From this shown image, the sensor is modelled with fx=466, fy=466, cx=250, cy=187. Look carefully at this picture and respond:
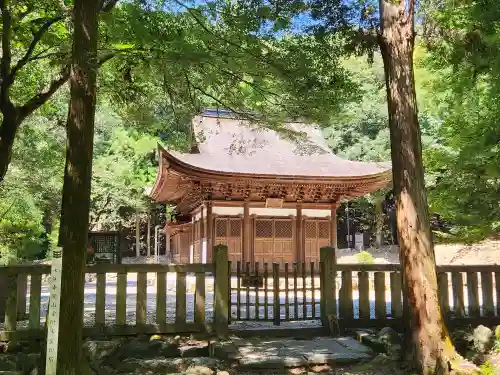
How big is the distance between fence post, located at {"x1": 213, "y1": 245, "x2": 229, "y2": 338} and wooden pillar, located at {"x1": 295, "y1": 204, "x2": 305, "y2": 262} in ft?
34.5

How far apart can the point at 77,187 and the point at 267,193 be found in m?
12.7

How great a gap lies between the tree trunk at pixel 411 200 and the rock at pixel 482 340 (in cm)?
130

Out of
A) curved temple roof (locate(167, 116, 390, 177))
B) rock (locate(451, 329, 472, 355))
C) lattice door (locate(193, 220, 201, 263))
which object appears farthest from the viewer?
lattice door (locate(193, 220, 201, 263))

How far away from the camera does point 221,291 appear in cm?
602

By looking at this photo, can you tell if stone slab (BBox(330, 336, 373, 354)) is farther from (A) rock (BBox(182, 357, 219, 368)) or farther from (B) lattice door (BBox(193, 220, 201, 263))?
(B) lattice door (BBox(193, 220, 201, 263))

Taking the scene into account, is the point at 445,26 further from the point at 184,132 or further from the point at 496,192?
the point at 184,132

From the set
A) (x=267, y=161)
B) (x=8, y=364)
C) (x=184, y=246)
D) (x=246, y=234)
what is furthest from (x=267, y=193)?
(x=8, y=364)

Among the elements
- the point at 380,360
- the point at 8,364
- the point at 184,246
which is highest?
the point at 184,246

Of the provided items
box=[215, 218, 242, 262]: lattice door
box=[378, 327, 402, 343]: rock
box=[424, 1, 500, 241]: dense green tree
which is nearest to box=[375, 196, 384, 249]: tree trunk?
box=[215, 218, 242, 262]: lattice door

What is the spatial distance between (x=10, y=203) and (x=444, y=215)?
600 inches

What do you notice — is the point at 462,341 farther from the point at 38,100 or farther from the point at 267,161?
the point at 267,161

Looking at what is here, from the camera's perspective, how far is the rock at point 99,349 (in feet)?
17.1

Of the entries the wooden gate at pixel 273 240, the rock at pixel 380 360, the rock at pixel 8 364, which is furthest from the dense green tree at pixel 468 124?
the wooden gate at pixel 273 240

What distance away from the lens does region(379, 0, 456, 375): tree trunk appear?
4941mm
